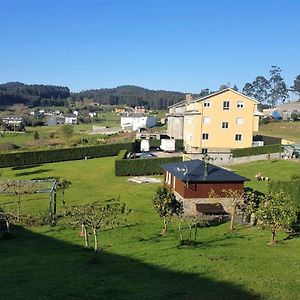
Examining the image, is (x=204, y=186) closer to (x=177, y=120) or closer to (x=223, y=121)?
(x=223, y=121)

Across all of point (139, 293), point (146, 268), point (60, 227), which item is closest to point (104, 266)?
point (146, 268)

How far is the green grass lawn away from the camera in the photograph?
500 inches

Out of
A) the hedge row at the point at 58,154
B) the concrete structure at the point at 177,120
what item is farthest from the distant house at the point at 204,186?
the concrete structure at the point at 177,120

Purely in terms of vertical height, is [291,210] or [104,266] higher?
[291,210]

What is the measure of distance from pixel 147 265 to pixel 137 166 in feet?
96.2

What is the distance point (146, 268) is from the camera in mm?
15852

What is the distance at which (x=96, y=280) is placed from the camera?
1401 cm

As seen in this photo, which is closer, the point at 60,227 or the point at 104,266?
the point at 104,266

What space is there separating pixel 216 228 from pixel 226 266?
31.2ft

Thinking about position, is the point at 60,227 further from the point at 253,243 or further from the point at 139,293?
the point at 139,293

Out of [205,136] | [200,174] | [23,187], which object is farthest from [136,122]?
[200,174]

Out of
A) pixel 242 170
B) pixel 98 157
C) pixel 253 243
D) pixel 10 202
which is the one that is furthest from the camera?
pixel 98 157

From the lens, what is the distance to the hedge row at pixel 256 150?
5168 cm

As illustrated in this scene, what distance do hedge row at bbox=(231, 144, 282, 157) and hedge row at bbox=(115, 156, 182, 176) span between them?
10.4 meters
